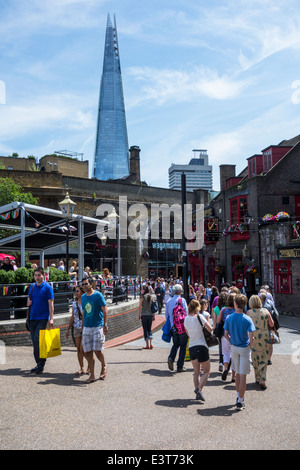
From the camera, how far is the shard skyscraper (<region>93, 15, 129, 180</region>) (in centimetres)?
13062

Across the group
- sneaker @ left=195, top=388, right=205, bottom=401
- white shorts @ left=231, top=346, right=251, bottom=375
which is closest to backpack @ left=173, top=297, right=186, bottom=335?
sneaker @ left=195, top=388, right=205, bottom=401

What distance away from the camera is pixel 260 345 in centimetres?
801

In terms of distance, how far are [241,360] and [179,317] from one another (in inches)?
99.7

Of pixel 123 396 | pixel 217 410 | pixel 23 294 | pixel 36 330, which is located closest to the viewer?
pixel 217 410

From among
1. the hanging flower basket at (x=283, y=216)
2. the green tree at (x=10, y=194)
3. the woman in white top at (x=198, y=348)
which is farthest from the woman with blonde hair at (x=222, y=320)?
the green tree at (x=10, y=194)

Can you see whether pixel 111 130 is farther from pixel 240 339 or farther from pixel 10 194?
pixel 240 339

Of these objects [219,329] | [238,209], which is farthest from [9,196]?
[219,329]

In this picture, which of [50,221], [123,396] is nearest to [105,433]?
[123,396]

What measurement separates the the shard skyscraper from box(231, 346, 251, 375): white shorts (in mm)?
122905

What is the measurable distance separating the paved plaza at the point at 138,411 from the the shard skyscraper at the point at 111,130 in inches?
4781

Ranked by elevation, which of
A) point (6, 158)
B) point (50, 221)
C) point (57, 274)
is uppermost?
point (6, 158)
